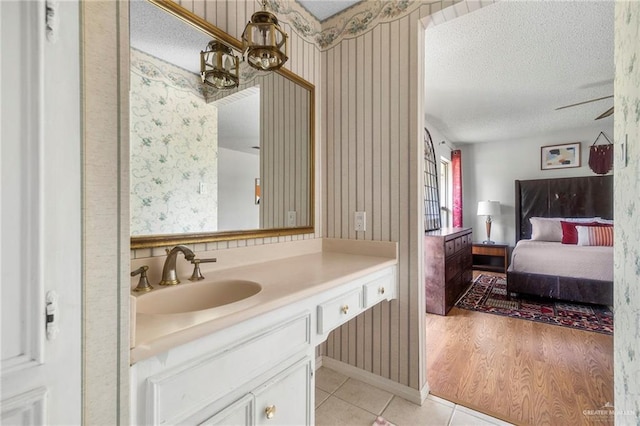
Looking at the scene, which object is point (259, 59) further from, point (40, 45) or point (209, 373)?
point (209, 373)

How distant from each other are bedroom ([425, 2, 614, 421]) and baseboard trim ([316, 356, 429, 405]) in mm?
360

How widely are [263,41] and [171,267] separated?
1092 mm

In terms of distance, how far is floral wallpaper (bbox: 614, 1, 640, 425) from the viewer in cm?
83

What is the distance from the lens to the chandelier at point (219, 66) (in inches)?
51.3

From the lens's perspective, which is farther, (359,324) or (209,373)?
(359,324)

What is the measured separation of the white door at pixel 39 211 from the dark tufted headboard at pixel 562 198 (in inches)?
240

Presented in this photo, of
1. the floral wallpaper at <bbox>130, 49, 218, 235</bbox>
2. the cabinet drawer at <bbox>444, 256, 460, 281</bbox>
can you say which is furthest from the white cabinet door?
the cabinet drawer at <bbox>444, 256, 460, 281</bbox>

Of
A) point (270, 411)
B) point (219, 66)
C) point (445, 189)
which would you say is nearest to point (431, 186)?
point (445, 189)

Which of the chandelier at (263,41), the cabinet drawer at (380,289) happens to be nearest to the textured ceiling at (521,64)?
the chandelier at (263,41)

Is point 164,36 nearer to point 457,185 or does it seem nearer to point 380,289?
point 380,289

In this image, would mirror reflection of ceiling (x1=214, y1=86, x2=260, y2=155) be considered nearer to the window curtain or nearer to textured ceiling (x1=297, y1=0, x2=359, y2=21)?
textured ceiling (x1=297, y1=0, x2=359, y2=21)

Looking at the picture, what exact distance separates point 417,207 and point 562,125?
4.54 meters

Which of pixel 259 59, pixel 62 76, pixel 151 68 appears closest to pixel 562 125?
pixel 259 59

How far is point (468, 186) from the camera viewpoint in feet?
18.8
